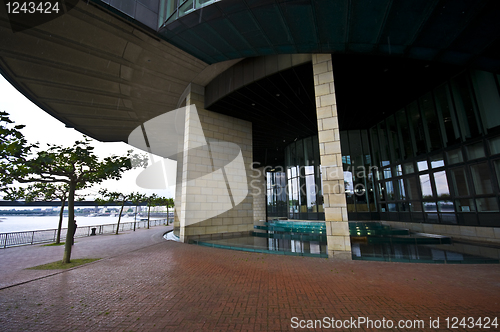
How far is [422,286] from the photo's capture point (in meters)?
5.04

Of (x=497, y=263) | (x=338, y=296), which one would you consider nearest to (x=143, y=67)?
(x=338, y=296)

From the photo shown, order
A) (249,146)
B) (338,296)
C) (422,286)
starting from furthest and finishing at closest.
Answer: (249,146) → (422,286) → (338,296)

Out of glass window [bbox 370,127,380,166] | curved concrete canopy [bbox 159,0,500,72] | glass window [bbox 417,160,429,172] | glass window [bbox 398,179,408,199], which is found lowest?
glass window [bbox 398,179,408,199]

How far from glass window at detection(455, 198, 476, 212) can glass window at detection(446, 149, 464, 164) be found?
204 centimetres

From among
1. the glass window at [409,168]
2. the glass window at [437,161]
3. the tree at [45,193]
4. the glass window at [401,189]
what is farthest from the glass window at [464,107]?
the tree at [45,193]

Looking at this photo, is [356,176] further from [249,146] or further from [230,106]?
[230,106]

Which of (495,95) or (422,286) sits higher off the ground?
(495,95)

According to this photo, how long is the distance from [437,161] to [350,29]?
10.2m

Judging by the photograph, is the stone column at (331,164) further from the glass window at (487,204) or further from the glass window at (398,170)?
the glass window at (398,170)

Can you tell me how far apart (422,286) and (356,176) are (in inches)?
637

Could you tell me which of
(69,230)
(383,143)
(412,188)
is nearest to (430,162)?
(412,188)

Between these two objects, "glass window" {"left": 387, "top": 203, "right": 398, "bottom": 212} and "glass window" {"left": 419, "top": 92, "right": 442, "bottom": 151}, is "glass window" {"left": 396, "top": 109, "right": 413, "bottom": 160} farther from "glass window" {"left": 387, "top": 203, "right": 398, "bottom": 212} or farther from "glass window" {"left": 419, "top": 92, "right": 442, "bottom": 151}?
"glass window" {"left": 387, "top": 203, "right": 398, "bottom": 212}

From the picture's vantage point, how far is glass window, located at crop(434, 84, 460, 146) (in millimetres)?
11891

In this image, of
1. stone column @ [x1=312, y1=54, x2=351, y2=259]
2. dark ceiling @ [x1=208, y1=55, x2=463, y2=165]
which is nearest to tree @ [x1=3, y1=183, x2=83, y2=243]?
dark ceiling @ [x1=208, y1=55, x2=463, y2=165]
